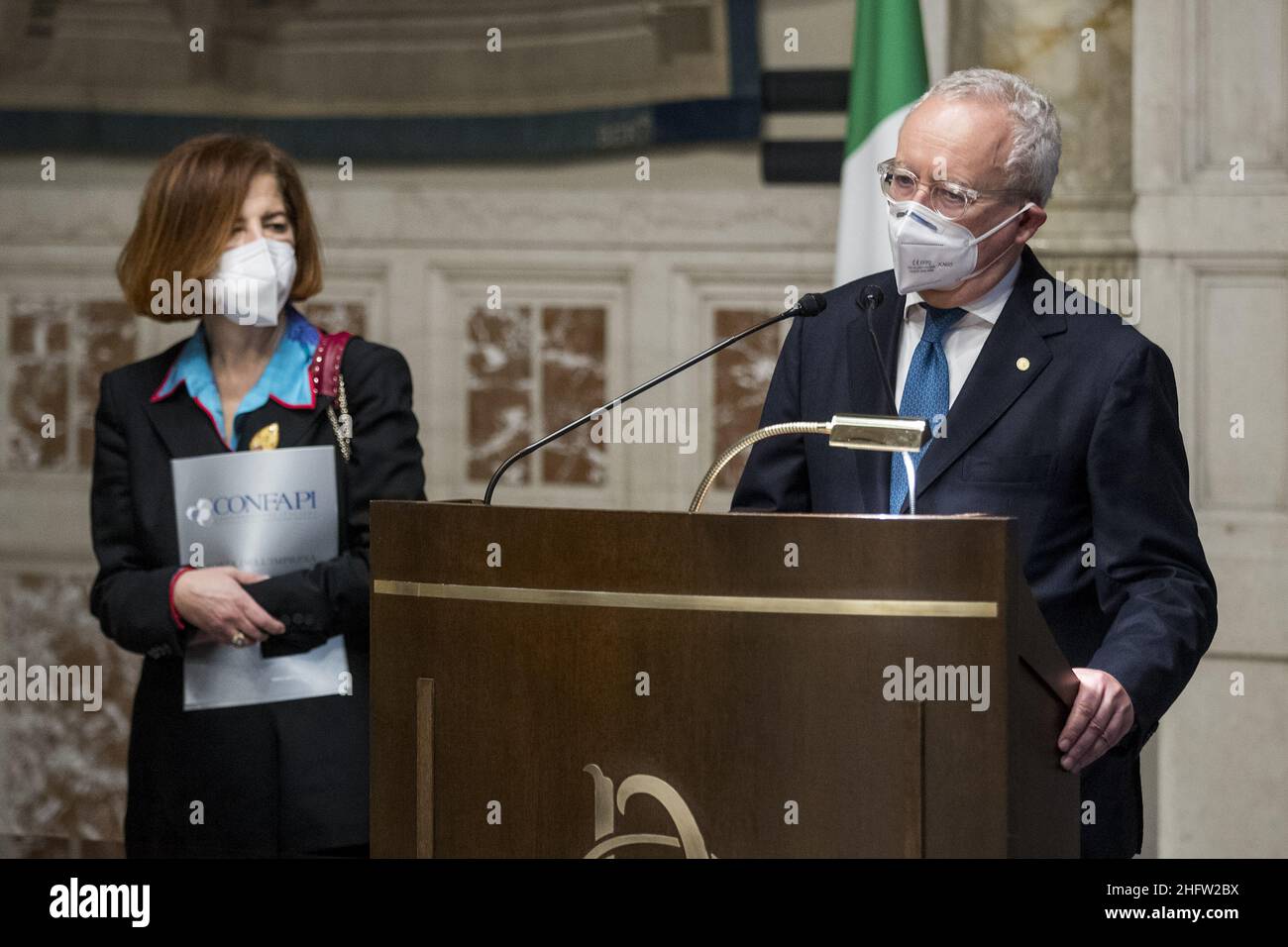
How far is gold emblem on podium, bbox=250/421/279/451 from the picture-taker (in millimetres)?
2865

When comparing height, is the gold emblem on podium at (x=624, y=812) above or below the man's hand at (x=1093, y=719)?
below

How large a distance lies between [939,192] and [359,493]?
1.14m

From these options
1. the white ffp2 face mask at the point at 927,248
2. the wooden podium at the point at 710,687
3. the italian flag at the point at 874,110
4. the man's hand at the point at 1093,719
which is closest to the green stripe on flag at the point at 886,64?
the italian flag at the point at 874,110

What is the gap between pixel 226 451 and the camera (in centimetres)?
287

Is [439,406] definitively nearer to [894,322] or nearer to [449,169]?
[449,169]

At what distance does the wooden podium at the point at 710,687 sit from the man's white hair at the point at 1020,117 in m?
0.84

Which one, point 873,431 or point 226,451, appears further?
point 226,451

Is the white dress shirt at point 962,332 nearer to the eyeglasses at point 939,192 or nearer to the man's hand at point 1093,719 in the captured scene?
the eyeglasses at point 939,192

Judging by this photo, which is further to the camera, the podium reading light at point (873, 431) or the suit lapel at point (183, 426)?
the suit lapel at point (183, 426)

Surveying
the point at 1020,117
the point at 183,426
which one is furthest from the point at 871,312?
the point at 183,426

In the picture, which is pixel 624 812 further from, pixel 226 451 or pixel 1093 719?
pixel 226 451

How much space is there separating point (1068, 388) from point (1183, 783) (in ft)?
7.45

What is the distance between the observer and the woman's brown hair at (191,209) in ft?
9.57
